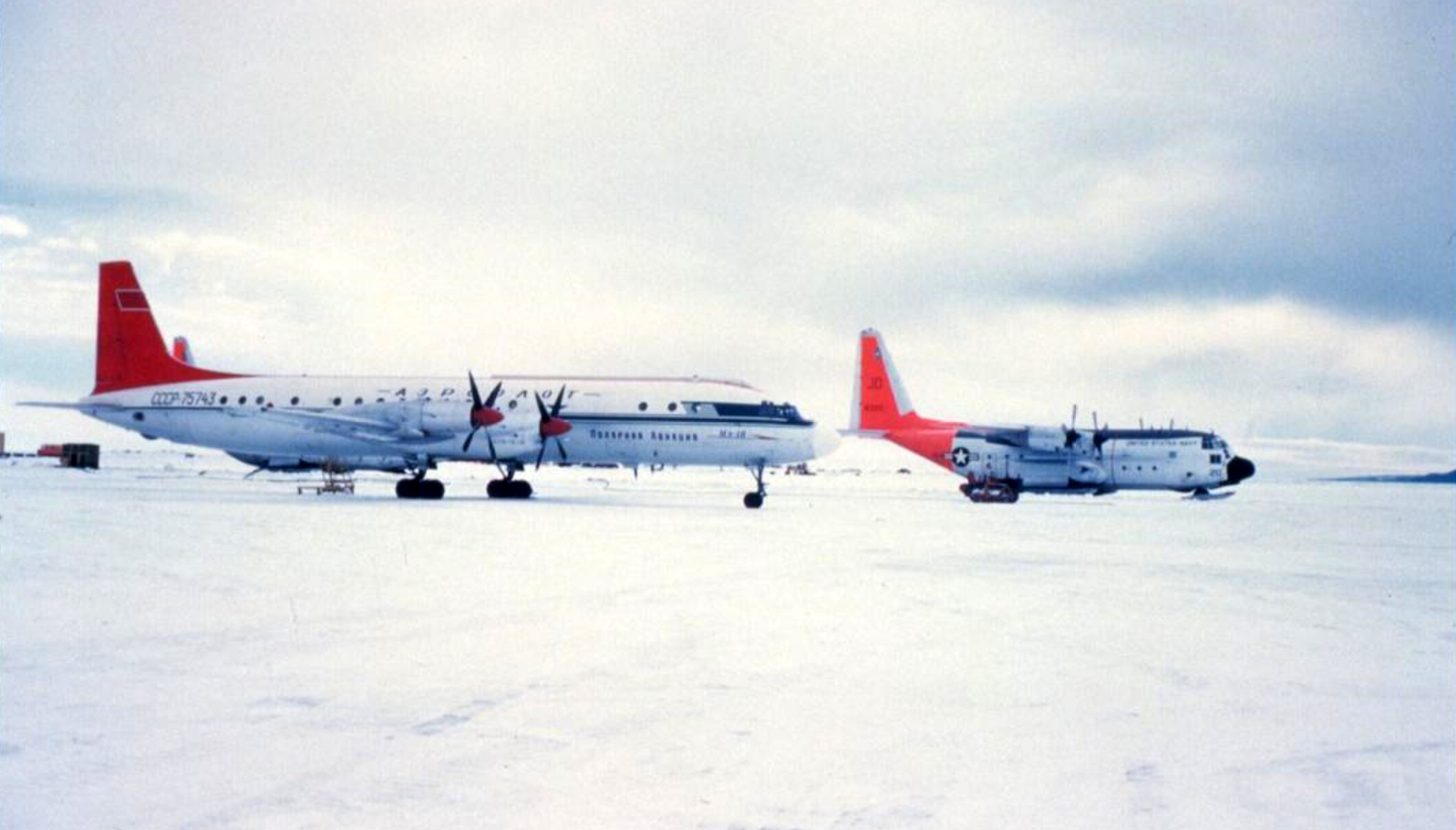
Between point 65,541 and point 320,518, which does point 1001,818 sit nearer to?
point 65,541

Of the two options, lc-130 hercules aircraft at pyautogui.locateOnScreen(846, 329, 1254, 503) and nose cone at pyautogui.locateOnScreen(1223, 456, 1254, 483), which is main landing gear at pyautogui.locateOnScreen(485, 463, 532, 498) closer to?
lc-130 hercules aircraft at pyautogui.locateOnScreen(846, 329, 1254, 503)

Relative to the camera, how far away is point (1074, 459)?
43.7 metres

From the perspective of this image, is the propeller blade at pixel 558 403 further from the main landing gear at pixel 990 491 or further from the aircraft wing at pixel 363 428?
the main landing gear at pixel 990 491

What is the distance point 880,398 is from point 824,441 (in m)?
16.0

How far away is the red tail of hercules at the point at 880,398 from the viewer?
4841cm

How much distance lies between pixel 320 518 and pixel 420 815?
19.1 meters

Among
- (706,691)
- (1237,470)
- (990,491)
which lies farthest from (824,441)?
(706,691)

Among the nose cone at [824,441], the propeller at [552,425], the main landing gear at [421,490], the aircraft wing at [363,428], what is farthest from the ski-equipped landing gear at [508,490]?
the nose cone at [824,441]

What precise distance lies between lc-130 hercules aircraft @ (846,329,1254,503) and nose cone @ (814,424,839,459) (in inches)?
399

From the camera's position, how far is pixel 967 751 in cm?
584

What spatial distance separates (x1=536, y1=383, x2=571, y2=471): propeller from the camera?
109 feet

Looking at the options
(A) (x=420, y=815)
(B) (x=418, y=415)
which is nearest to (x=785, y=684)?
(A) (x=420, y=815)

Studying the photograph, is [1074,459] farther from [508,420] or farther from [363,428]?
[363,428]

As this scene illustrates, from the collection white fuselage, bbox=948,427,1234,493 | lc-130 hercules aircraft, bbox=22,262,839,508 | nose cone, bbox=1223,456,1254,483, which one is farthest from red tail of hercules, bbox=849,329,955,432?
lc-130 hercules aircraft, bbox=22,262,839,508
